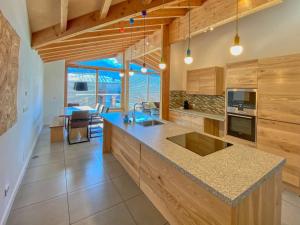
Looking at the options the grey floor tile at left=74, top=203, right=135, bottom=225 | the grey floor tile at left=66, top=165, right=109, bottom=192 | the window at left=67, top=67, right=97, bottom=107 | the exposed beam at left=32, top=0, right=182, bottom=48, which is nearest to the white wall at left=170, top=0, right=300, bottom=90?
the exposed beam at left=32, top=0, right=182, bottom=48

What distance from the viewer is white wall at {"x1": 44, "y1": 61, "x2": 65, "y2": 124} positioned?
6391 mm

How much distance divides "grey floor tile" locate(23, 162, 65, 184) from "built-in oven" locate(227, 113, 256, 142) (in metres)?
3.28

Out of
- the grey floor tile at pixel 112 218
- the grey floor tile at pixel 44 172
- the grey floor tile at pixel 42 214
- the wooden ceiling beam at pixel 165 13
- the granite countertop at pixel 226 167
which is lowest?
the grey floor tile at pixel 112 218

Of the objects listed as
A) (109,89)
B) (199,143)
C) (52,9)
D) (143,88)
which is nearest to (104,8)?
(52,9)

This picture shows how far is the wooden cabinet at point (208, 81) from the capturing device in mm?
3838

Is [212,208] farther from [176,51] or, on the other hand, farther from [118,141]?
[176,51]

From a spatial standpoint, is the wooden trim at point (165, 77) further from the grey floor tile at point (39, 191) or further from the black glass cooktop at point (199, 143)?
the grey floor tile at point (39, 191)

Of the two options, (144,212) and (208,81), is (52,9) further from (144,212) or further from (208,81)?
(208,81)

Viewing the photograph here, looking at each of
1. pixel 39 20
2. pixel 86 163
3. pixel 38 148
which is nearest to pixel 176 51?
pixel 39 20

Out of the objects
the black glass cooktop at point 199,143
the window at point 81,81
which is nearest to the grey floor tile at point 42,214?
the black glass cooktop at point 199,143

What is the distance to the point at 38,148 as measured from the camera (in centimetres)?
382

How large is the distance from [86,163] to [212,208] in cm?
268

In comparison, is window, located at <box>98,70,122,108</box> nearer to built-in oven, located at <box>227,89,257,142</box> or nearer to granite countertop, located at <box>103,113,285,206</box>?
built-in oven, located at <box>227,89,257,142</box>

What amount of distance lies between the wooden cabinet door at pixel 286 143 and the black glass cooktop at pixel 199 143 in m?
1.25
